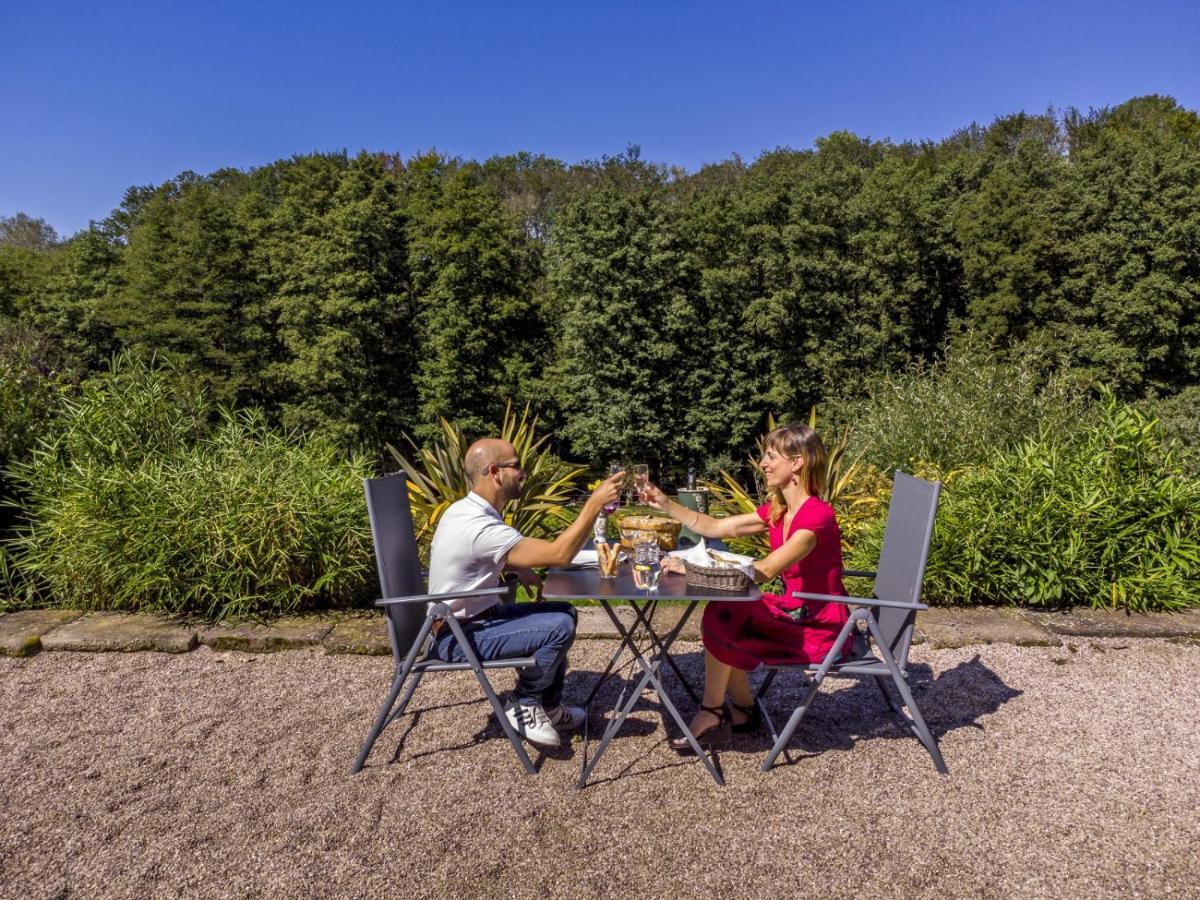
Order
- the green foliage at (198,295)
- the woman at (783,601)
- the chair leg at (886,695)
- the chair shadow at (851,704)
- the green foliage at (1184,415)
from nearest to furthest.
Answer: the woman at (783,601)
the chair shadow at (851,704)
the chair leg at (886,695)
the green foliage at (1184,415)
the green foliage at (198,295)

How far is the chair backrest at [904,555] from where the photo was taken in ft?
10.2

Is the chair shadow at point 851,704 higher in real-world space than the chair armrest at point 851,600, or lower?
lower

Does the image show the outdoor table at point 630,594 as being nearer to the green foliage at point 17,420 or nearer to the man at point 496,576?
the man at point 496,576

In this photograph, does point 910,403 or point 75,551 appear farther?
point 910,403

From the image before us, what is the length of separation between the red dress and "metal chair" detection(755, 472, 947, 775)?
67 mm

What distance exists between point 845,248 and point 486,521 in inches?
1015

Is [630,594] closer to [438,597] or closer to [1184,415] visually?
[438,597]

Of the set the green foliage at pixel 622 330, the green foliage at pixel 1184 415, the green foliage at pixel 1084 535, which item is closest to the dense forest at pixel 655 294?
the green foliage at pixel 622 330

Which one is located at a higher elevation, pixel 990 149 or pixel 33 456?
pixel 990 149

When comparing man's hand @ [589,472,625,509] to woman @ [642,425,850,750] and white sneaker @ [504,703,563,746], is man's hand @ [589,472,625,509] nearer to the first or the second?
woman @ [642,425,850,750]

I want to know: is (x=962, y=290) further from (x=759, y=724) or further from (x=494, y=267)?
(x=759, y=724)

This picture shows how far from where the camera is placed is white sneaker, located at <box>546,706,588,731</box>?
338 cm

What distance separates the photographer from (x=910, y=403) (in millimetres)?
8469

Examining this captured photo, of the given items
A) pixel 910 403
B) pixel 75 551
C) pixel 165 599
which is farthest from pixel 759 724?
pixel 910 403
